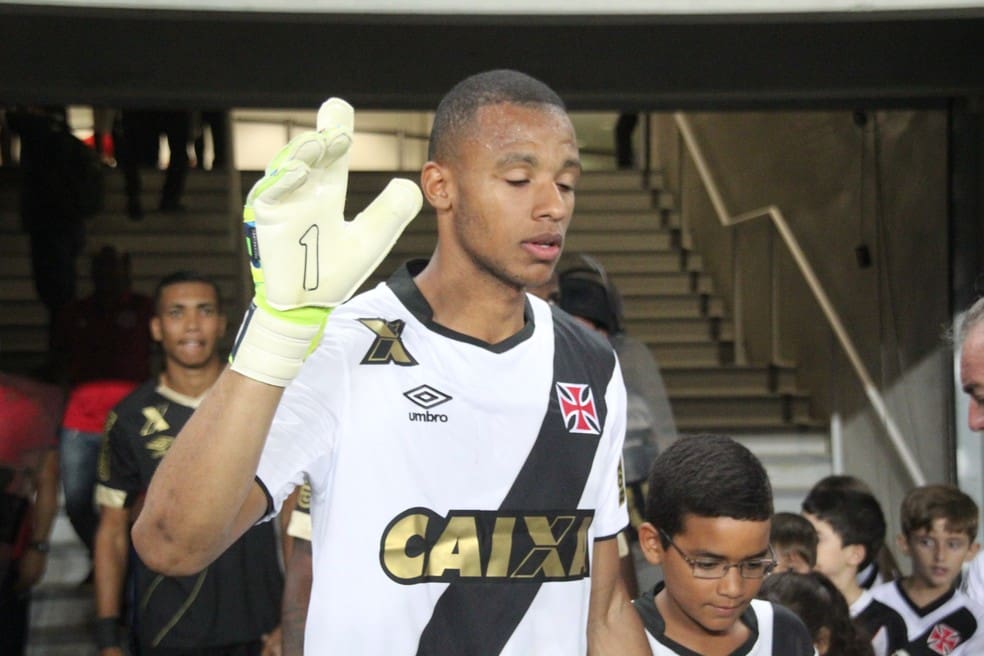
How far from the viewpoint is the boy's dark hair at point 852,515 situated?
4883 mm

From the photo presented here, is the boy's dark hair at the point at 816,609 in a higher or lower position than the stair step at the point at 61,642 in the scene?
higher

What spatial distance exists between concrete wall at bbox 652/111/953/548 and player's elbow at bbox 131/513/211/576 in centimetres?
514

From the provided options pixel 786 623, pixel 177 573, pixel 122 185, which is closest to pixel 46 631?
pixel 122 185

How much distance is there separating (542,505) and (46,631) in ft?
16.0

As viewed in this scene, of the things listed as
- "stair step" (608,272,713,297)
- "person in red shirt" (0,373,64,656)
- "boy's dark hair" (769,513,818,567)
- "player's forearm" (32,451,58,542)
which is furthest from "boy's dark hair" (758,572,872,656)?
"stair step" (608,272,713,297)

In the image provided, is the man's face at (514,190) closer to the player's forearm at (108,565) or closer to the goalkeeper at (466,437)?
the goalkeeper at (466,437)

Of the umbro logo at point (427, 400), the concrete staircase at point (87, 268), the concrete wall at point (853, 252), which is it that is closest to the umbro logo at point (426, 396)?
the umbro logo at point (427, 400)

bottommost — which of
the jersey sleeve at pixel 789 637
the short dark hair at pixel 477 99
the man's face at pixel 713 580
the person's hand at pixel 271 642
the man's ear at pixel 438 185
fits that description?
the person's hand at pixel 271 642

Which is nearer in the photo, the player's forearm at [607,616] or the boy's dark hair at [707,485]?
the player's forearm at [607,616]

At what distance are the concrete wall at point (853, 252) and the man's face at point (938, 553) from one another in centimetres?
163

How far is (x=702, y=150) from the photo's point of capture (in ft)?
36.6

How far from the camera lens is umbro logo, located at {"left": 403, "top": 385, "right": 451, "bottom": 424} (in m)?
2.34

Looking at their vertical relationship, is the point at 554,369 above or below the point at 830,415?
above

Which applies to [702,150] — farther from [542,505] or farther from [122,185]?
[542,505]
